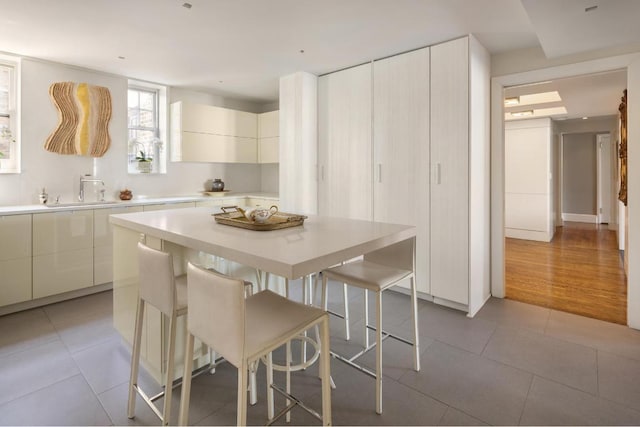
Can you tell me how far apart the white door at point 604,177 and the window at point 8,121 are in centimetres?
1050

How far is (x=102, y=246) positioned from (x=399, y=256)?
10.3 feet

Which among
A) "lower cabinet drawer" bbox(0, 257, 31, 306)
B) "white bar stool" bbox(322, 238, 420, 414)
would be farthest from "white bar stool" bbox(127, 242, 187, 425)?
"lower cabinet drawer" bbox(0, 257, 31, 306)

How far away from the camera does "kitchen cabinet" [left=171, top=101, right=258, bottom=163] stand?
15.0ft

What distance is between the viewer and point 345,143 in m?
3.97

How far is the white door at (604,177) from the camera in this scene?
25.6ft

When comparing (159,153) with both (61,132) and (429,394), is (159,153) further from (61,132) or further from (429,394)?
(429,394)

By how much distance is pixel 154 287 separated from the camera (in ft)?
5.34

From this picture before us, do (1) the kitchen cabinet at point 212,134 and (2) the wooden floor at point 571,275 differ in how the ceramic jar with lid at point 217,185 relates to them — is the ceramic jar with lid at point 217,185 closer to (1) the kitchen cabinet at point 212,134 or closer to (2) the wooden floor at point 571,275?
Answer: (1) the kitchen cabinet at point 212,134

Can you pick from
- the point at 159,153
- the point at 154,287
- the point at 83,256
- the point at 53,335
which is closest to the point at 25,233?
the point at 83,256

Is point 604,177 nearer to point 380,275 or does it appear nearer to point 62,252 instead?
point 380,275

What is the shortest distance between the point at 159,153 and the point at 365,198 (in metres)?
2.91

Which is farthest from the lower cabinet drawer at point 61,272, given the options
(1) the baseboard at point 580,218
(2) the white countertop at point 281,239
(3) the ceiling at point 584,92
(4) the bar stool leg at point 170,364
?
(1) the baseboard at point 580,218

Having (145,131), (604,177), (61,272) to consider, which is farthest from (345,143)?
(604,177)

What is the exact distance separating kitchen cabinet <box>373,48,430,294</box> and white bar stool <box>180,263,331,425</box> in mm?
2211
